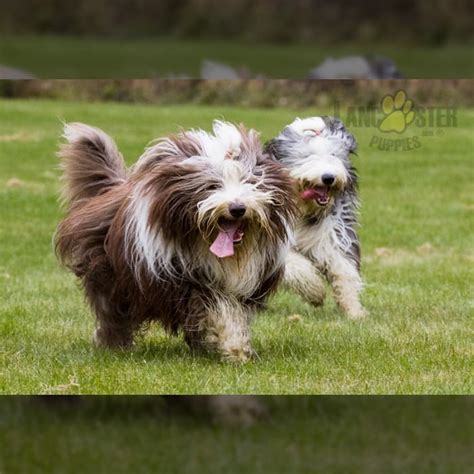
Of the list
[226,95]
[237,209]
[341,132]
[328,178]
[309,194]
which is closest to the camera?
[237,209]

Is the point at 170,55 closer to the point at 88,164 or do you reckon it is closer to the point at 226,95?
the point at 88,164

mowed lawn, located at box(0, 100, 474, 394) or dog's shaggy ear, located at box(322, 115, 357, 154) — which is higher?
dog's shaggy ear, located at box(322, 115, 357, 154)

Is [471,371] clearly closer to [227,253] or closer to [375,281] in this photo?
[227,253]

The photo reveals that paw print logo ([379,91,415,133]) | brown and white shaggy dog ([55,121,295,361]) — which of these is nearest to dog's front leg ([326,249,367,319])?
paw print logo ([379,91,415,133])

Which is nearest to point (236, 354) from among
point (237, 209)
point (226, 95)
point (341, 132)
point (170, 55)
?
point (237, 209)

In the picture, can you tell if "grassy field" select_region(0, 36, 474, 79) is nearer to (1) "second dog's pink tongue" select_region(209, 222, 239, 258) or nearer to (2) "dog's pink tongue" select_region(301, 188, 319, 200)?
(1) "second dog's pink tongue" select_region(209, 222, 239, 258)

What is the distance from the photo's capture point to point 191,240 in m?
4.41

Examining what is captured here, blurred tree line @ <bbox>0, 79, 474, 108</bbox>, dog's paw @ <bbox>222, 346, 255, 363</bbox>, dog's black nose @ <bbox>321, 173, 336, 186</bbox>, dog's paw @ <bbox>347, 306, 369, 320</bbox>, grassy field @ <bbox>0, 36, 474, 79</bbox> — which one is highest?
blurred tree line @ <bbox>0, 79, 474, 108</bbox>

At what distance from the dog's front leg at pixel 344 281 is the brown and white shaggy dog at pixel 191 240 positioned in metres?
1.81

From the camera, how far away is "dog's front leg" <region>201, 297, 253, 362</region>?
4434 mm

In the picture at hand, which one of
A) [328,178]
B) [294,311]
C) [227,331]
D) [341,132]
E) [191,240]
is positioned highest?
[341,132]

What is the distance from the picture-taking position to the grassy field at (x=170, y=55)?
0.74 meters

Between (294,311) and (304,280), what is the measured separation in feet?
1.10

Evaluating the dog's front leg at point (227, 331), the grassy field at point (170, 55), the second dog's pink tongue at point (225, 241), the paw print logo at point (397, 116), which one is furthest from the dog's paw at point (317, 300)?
Result: the grassy field at point (170, 55)
